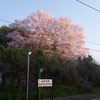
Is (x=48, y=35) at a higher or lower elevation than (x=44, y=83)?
higher

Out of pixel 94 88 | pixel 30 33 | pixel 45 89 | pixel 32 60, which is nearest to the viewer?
pixel 32 60

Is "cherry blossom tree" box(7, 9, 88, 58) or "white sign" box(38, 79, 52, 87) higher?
"cherry blossom tree" box(7, 9, 88, 58)

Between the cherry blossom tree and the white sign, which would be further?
the cherry blossom tree

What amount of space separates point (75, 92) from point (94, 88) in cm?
595

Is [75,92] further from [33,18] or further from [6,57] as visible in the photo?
[33,18]

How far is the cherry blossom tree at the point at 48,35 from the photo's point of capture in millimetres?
38469

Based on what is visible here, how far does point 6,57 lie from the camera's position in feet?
80.1

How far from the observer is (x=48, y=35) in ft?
129

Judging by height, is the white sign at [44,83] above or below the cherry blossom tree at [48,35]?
below

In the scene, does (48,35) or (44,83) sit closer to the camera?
(44,83)

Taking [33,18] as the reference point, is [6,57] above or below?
below

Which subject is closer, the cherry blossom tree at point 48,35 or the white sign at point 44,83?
the white sign at point 44,83

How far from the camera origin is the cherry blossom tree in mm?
38469

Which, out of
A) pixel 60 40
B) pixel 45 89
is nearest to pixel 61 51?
pixel 60 40
